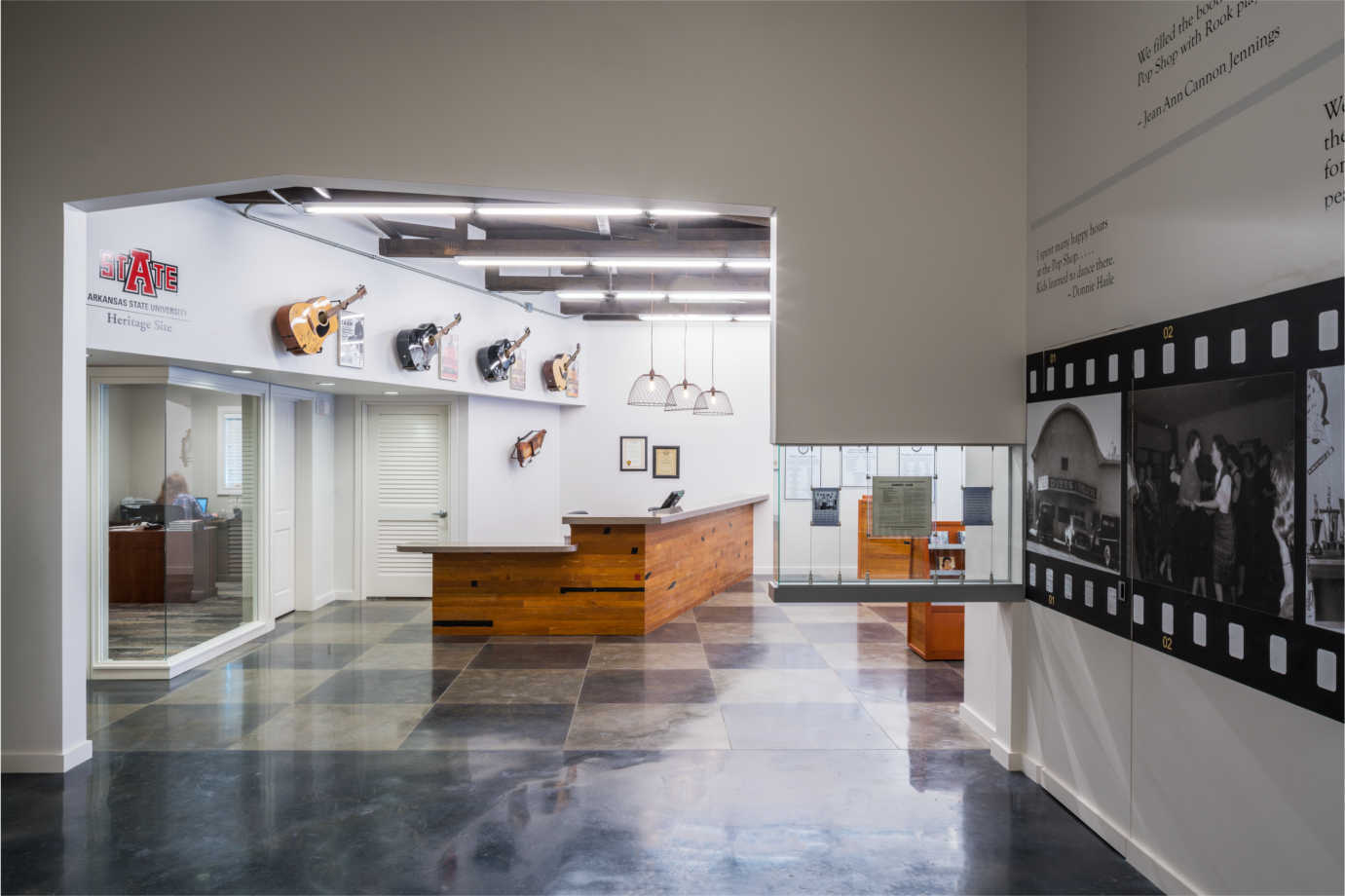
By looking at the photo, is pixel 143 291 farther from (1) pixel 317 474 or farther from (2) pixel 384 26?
(1) pixel 317 474

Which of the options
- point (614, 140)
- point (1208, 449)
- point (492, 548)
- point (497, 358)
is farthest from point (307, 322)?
point (1208, 449)

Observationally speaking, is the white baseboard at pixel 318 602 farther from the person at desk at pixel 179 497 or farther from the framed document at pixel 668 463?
the framed document at pixel 668 463

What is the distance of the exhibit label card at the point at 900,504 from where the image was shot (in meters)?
4.03

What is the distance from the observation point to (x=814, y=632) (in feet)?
24.6

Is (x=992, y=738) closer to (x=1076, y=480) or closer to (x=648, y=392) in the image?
(x=1076, y=480)

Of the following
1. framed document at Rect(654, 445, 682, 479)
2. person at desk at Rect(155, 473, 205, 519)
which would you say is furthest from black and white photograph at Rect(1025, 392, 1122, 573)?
framed document at Rect(654, 445, 682, 479)

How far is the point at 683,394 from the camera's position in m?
10.1

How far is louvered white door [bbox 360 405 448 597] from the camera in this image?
29.3 ft

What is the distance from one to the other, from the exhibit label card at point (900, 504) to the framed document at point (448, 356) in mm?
5550

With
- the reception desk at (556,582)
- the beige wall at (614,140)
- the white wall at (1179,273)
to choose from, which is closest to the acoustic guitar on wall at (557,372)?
the reception desk at (556,582)

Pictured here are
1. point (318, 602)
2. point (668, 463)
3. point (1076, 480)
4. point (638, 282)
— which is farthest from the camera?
point (668, 463)

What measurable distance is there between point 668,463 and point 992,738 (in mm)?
7400

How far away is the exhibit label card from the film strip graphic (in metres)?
0.65

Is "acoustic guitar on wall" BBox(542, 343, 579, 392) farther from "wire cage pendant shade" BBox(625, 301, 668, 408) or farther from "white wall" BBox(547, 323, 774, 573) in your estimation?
"wire cage pendant shade" BBox(625, 301, 668, 408)
